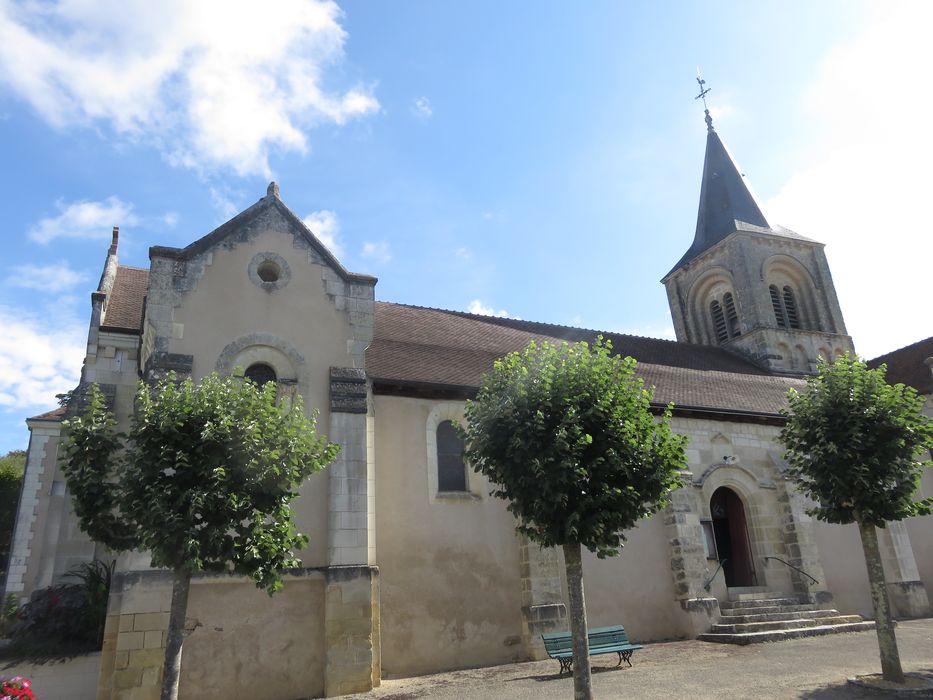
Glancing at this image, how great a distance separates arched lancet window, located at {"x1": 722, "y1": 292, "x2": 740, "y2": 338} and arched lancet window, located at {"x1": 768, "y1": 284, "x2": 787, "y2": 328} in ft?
4.86

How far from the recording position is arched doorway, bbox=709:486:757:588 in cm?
1633

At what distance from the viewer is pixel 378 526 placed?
12375 mm

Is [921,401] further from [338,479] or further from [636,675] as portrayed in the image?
[338,479]

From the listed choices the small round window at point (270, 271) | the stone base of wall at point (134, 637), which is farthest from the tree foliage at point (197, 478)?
the small round window at point (270, 271)

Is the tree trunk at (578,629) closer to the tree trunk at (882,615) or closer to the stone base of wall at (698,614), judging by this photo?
the tree trunk at (882,615)

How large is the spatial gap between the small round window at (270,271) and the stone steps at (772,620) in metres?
11.2

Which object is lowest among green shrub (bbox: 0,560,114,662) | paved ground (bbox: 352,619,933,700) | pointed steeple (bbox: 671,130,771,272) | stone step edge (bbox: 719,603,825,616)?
paved ground (bbox: 352,619,933,700)

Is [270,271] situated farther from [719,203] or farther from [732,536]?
[719,203]

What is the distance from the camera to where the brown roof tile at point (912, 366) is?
2095 cm

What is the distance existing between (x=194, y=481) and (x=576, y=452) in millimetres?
4395

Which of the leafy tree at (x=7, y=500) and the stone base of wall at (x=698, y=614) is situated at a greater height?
the leafy tree at (x=7, y=500)

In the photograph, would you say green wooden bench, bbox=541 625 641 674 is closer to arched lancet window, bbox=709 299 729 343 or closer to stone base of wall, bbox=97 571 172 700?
stone base of wall, bbox=97 571 172 700

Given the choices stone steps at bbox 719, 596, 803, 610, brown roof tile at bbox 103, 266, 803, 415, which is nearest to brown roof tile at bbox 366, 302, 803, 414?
brown roof tile at bbox 103, 266, 803, 415

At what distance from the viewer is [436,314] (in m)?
19.4
